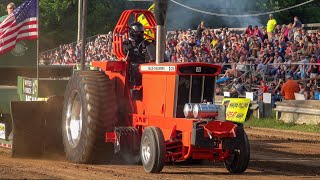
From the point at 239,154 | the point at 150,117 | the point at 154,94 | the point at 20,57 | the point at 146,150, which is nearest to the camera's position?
the point at 239,154

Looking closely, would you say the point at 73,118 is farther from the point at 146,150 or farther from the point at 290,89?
the point at 290,89

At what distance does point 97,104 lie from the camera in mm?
12328

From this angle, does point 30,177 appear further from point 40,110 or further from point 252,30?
point 252,30

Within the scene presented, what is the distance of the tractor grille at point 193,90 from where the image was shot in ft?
39.0

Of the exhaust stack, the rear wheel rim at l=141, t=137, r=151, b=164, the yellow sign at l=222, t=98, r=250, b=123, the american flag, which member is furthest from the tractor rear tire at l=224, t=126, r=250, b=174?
the yellow sign at l=222, t=98, r=250, b=123

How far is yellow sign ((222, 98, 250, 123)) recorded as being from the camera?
23203 millimetres

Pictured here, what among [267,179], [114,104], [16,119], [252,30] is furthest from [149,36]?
[252,30]

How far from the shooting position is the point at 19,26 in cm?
1592

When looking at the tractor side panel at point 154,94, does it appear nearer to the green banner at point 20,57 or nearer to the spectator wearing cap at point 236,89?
the green banner at point 20,57

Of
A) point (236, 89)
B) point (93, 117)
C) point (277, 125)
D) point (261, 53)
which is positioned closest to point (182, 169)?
point (93, 117)

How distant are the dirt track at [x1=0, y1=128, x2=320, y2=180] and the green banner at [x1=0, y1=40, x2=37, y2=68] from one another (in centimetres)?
321

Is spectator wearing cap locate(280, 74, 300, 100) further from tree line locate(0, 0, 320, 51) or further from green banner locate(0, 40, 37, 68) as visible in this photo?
tree line locate(0, 0, 320, 51)

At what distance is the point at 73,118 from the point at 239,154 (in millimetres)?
2959

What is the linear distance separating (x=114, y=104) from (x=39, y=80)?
10.1 ft
